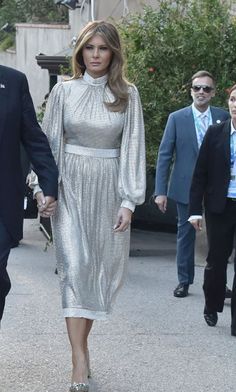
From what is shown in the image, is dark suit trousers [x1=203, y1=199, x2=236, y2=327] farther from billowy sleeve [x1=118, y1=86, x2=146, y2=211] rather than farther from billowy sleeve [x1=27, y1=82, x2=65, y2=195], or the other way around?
billowy sleeve [x1=27, y1=82, x2=65, y2=195]

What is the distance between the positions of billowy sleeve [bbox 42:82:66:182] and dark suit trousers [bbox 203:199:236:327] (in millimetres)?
1833

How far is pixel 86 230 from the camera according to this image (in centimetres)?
532

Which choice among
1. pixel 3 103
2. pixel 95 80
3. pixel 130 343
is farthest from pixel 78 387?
pixel 95 80

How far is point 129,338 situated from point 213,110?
2.46 meters

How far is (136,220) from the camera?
40.4 feet

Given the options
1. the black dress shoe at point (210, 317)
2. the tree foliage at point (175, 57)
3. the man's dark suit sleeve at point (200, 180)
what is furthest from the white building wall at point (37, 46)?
the black dress shoe at point (210, 317)

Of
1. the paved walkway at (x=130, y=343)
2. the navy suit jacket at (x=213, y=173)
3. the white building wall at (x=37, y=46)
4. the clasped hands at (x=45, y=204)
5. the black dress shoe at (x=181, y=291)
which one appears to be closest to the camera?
the clasped hands at (x=45, y=204)

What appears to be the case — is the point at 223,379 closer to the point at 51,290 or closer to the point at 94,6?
the point at 51,290

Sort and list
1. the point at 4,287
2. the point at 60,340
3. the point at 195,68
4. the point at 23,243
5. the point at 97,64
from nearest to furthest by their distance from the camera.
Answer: the point at 4,287 < the point at 97,64 < the point at 60,340 < the point at 195,68 < the point at 23,243

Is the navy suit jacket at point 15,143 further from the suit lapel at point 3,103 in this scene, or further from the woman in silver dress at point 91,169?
the woman in silver dress at point 91,169

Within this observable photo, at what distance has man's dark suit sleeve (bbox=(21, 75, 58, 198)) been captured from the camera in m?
4.88

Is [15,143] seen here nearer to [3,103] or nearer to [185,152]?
[3,103]

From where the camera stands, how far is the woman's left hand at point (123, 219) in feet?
17.4

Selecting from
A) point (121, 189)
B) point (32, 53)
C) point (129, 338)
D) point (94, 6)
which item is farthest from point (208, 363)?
point (32, 53)
